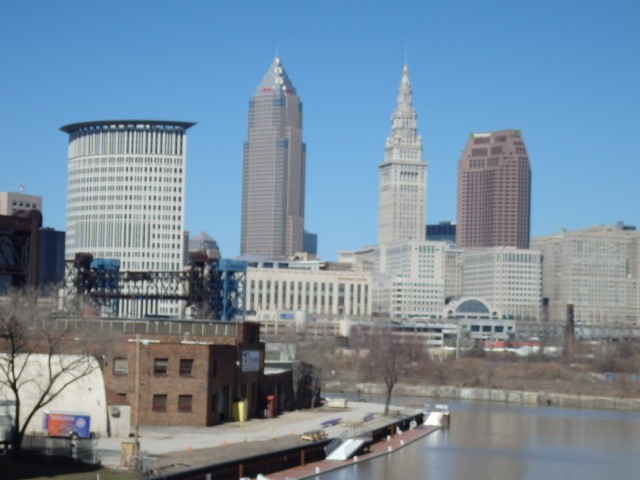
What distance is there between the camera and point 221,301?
17125 centimetres

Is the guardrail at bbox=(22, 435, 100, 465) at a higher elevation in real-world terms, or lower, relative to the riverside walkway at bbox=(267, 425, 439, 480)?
higher

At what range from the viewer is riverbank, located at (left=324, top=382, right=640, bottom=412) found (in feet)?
488

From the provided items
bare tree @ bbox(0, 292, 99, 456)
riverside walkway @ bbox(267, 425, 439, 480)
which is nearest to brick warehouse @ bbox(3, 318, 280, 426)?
bare tree @ bbox(0, 292, 99, 456)

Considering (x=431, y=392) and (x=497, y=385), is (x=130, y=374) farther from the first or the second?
(x=497, y=385)

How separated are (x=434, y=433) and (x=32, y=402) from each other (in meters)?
38.0

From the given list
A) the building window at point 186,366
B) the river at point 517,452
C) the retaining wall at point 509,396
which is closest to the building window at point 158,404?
the building window at point 186,366

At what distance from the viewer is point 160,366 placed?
7356 centimetres

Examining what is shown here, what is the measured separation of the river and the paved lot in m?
4.10

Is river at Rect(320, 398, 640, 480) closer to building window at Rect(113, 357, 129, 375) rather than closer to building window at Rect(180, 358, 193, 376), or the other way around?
building window at Rect(180, 358, 193, 376)

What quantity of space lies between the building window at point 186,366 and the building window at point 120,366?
2870 millimetres

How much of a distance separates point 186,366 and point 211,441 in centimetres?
766

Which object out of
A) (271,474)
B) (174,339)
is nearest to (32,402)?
(271,474)

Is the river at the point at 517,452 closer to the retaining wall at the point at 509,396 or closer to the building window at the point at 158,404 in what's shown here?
the building window at the point at 158,404

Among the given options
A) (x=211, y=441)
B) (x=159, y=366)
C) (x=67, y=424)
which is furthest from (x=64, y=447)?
(x=159, y=366)
